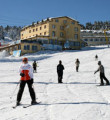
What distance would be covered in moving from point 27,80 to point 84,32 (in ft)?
312

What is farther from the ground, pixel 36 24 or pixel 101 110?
pixel 36 24

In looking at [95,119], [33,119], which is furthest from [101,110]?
[33,119]

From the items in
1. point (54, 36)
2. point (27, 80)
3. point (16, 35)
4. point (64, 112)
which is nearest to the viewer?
point (64, 112)

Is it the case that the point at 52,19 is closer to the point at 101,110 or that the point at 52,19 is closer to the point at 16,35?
the point at 101,110

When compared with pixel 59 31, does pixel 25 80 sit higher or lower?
lower

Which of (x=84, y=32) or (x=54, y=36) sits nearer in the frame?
(x=54, y=36)

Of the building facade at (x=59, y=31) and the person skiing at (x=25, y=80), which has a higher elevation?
the building facade at (x=59, y=31)

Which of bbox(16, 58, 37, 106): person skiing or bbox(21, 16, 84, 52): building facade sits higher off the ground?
bbox(21, 16, 84, 52): building facade

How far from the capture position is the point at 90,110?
595cm

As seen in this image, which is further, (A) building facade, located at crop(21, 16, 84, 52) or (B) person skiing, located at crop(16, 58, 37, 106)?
(A) building facade, located at crop(21, 16, 84, 52)

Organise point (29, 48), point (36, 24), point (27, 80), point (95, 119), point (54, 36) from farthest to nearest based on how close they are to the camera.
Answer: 1. point (36, 24)
2. point (54, 36)
3. point (29, 48)
4. point (27, 80)
5. point (95, 119)

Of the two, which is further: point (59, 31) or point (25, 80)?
point (59, 31)

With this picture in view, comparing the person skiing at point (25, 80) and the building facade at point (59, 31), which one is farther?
the building facade at point (59, 31)

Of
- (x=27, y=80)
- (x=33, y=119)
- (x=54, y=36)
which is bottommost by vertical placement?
(x=33, y=119)
